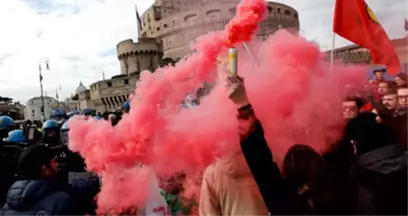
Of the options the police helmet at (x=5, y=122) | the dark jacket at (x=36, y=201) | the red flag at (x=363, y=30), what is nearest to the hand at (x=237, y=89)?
the dark jacket at (x=36, y=201)

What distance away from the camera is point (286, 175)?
7.91ft

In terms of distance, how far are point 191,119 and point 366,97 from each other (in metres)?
2.33

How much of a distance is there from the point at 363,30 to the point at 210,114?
2.84 meters

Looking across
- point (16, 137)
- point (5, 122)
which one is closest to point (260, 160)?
point (16, 137)

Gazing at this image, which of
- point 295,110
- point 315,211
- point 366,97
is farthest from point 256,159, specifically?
point 366,97

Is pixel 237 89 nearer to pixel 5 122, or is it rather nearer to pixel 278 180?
→ pixel 278 180

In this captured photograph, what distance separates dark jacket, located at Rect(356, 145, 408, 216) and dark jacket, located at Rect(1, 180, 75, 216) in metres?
2.04

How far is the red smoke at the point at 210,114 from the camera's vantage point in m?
3.11

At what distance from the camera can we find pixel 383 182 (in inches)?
102

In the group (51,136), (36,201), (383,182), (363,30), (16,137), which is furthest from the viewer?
(16,137)

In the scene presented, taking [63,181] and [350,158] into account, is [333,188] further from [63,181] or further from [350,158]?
[63,181]

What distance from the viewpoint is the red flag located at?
4.99m

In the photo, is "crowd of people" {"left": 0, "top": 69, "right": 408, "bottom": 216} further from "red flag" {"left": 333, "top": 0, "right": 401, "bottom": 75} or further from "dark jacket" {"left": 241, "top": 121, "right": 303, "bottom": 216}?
"red flag" {"left": 333, "top": 0, "right": 401, "bottom": 75}

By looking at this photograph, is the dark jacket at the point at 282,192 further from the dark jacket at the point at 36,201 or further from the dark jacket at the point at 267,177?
the dark jacket at the point at 36,201
